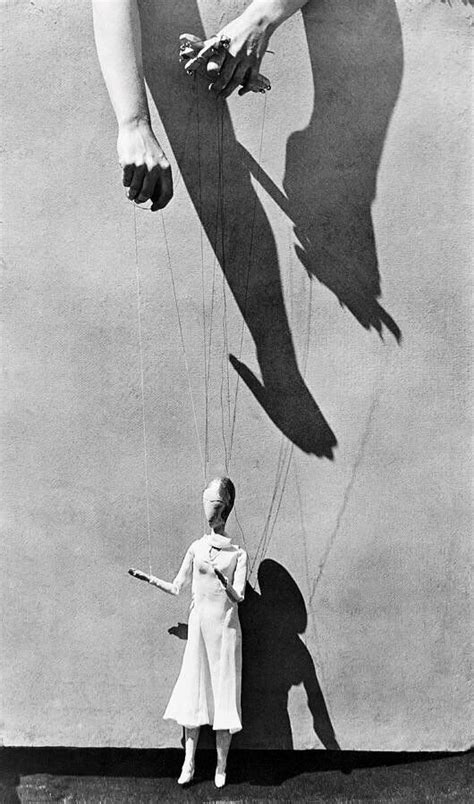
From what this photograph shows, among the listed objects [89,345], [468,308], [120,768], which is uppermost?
[468,308]

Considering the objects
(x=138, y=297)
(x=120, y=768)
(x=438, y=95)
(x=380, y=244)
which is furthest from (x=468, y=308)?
(x=120, y=768)

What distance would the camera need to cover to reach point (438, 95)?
21.6 ft

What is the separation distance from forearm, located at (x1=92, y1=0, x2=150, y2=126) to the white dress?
98.2 inches

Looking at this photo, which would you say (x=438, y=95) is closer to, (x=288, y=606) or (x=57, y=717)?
(x=288, y=606)

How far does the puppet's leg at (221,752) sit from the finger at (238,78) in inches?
148

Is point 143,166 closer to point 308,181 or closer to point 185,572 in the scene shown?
point 308,181

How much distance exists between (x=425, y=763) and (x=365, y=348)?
258 cm

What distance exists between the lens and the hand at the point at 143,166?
5.81 m

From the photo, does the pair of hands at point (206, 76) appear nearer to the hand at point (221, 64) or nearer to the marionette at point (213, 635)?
the hand at point (221, 64)

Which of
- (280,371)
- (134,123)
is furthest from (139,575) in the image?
(134,123)

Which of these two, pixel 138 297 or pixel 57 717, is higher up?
pixel 138 297

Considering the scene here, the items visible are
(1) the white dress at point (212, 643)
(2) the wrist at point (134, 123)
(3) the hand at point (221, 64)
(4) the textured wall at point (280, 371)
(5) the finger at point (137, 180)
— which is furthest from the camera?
(4) the textured wall at point (280, 371)

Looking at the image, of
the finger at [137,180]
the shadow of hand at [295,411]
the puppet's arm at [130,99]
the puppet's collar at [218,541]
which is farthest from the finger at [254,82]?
the puppet's collar at [218,541]

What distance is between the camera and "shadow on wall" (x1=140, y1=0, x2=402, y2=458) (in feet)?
21.6
